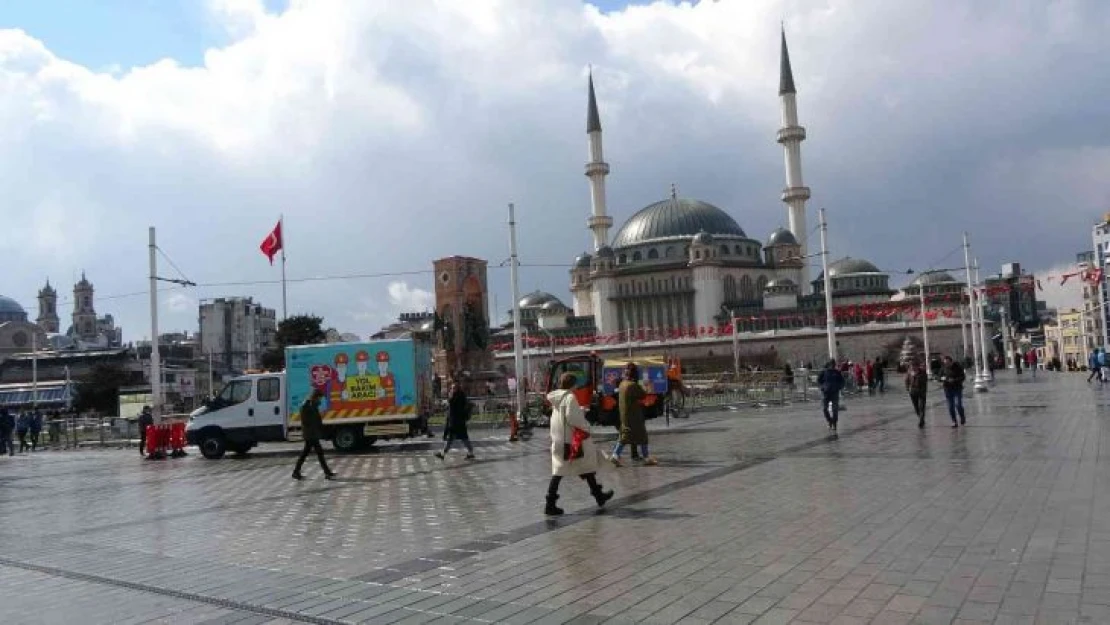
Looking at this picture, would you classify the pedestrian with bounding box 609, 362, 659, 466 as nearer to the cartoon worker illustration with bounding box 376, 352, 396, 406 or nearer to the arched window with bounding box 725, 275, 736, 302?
the cartoon worker illustration with bounding box 376, 352, 396, 406

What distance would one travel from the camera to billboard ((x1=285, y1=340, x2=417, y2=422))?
22.3 m

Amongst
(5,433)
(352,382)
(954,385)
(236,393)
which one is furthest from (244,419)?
(954,385)

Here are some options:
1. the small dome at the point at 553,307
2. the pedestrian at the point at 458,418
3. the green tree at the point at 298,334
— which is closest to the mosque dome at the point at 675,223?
the small dome at the point at 553,307

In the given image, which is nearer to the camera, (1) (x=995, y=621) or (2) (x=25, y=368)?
(1) (x=995, y=621)

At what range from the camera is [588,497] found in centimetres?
1101

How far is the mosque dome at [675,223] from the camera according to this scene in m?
112

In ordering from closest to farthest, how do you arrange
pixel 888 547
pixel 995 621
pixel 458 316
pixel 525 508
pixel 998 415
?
pixel 995 621 → pixel 888 547 → pixel 525 508 → pixel 998 415 → pixel 458 316

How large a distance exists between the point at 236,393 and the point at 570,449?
52.1 ft

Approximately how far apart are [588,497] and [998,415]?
568 inches

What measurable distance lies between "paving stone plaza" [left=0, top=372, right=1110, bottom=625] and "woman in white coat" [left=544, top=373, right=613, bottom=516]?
334 millimetres

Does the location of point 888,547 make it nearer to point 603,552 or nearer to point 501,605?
point 603,552

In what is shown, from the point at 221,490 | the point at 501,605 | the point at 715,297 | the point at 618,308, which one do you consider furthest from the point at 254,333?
the point at 501,605

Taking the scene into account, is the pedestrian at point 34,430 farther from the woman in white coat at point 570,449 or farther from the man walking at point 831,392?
the woman in white coat at point 570,449

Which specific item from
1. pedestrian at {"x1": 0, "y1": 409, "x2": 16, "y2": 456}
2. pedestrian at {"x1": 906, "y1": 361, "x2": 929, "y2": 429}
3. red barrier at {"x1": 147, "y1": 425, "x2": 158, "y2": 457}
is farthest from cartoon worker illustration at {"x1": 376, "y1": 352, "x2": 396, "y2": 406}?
pedestrian at {"x1": 0, "y1": 409, "x2": 16, "y2": 456}
